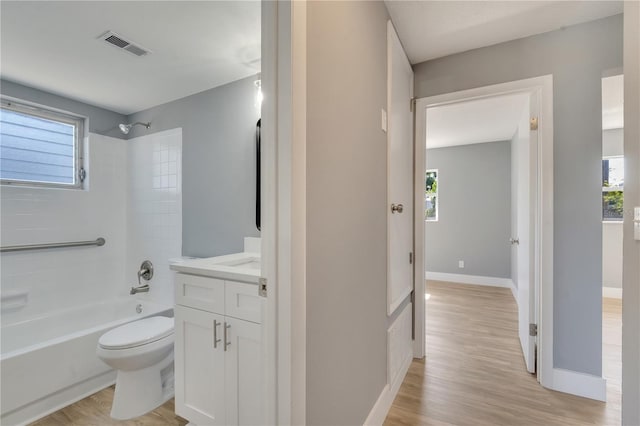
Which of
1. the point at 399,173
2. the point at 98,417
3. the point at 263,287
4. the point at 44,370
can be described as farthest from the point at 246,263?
the point at 44,370

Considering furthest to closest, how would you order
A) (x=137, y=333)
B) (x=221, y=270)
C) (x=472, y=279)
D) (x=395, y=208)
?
(x=472, y=279) < (x=137, y=333) < (x=395, y=208) < (x=221, y=270)

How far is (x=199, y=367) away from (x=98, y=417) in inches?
36.6

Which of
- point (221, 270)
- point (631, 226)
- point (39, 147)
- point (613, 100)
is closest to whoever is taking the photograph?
point (631, 226)

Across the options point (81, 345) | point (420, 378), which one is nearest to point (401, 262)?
point (420, 378)

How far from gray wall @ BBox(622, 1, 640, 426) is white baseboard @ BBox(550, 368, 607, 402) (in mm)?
856

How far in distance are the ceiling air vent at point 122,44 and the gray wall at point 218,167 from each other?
23.4 inches

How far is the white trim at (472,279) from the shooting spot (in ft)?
14.5

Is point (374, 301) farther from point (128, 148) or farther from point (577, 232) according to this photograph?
point (128, 148)

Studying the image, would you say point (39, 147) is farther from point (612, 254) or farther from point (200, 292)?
point (612, 254)

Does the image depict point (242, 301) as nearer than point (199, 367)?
Yes

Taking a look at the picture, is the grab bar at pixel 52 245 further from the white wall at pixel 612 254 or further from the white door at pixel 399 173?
the white wall at pixel 612 254

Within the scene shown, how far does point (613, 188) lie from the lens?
3.85m

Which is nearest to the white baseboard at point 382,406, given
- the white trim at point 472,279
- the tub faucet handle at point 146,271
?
the tub faucet handle at point 146,271

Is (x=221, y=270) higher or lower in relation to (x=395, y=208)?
lower
